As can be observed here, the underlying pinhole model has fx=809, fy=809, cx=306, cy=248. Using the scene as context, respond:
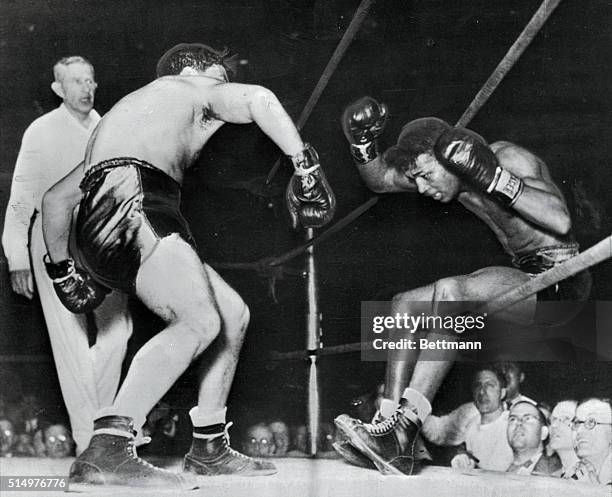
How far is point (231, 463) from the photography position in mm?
Result: 4305

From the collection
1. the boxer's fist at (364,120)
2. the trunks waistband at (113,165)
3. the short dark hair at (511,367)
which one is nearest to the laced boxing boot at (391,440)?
the short dark hair at (511,367)

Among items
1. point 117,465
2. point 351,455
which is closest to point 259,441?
point 351,455

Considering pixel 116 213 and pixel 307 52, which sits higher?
pixel 307 52

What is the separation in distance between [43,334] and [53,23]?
1.73 meters

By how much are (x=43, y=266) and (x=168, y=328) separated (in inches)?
31.1

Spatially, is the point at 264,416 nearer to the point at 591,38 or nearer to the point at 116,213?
the point at 116,213

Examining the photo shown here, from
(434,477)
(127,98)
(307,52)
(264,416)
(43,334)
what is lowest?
(434,477)

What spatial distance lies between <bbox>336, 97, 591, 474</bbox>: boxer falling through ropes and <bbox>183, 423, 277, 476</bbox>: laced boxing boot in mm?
488

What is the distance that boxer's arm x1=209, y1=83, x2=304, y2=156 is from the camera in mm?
4359

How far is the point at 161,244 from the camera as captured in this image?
4273 mm

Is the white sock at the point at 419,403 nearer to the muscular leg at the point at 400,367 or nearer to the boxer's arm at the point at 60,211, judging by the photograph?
the muscular leg at the point at 400,367

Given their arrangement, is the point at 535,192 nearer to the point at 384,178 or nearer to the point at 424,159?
the point at 424,159

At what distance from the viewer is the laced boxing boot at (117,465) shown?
13.9 ft

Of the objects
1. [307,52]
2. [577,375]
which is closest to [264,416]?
[577,375]
